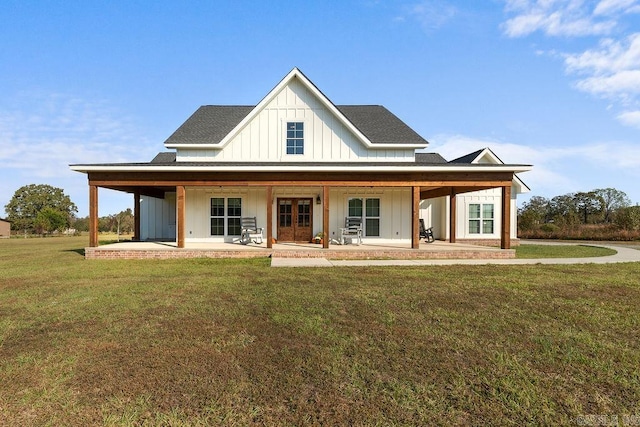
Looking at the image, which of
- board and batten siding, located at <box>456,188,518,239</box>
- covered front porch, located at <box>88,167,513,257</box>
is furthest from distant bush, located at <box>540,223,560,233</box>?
covered front porch, located at <box>88,167,513,257</box>

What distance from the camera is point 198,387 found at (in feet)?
9.32

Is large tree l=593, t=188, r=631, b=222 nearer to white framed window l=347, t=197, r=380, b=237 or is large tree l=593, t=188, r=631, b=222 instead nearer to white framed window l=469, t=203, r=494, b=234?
white framed window l=469, t=203, r=494, b=234

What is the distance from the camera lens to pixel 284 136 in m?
14.2

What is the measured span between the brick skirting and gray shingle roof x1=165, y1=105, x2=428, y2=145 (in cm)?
526

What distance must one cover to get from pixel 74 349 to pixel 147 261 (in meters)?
7.72

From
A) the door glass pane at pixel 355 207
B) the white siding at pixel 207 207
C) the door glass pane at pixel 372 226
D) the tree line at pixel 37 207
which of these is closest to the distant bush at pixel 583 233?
the door glass pane at pixel 372 226

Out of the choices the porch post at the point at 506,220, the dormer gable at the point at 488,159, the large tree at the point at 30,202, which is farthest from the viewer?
the large tree at the point at 30,202

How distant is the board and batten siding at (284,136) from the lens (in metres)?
14.1

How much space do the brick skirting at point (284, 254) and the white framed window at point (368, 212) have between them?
3.16 m

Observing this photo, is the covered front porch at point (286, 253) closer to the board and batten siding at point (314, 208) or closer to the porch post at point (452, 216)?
the board and batten siding at point (314, 208)

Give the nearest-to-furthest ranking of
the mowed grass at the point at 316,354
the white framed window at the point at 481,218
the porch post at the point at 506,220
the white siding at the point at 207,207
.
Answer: the mowed grass at the point at 316,354 → the porch post at the point at 506,220 → the white siding at the point at 207,207 → the white framed window at the point at 481,218

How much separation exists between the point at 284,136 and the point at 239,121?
324cm

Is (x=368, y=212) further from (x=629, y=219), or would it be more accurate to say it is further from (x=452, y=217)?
(x=629, y=219)

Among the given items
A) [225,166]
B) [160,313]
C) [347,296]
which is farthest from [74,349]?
[225,166]
